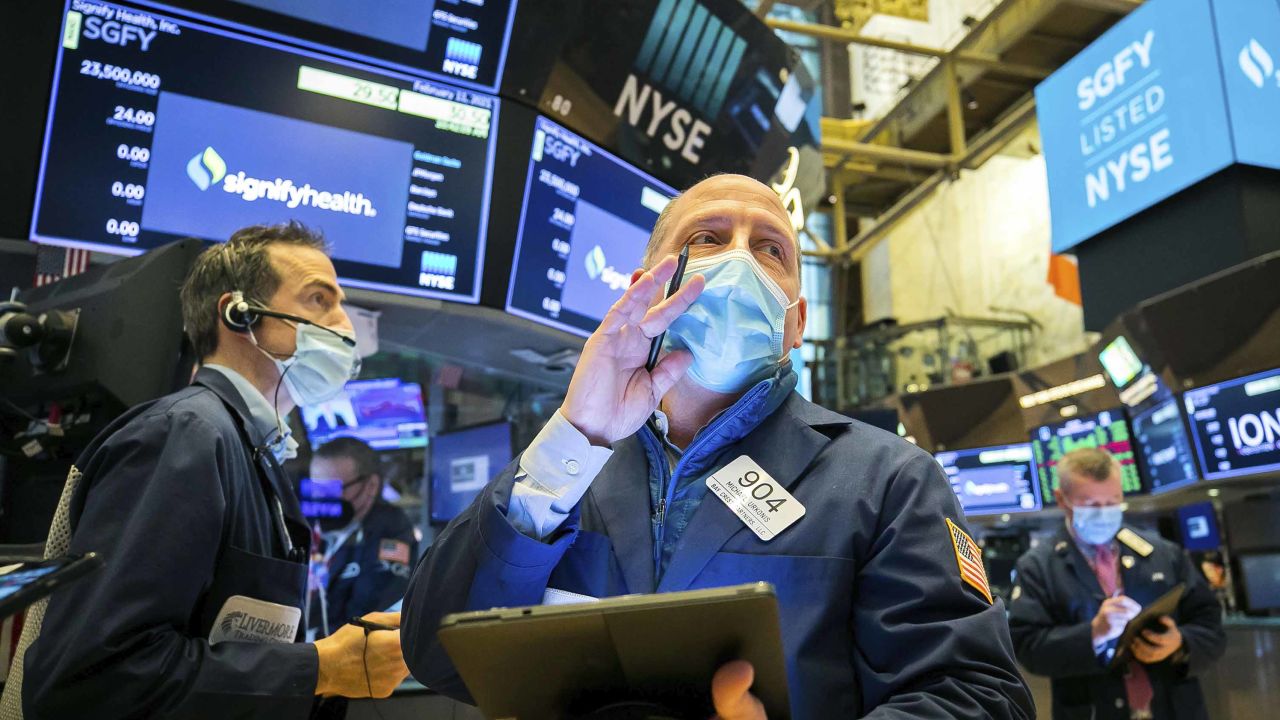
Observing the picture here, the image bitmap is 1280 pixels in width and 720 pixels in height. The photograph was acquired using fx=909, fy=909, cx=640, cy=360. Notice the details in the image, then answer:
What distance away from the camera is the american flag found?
3.12 meters

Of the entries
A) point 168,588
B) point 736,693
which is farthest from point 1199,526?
point 168,588

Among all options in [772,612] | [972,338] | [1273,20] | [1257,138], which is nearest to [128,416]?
[772,612]

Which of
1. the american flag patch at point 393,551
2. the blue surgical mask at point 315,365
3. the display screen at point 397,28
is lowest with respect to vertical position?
the american flag patch at point 393,551

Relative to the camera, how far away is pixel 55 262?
10.3ft

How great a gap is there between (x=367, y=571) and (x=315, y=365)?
2138 mm

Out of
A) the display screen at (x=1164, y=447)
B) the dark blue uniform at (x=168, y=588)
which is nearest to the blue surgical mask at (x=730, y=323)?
the dark blue uniform at (x=168, y=588)

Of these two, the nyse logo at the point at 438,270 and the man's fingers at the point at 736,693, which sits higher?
the nyse logo at the point at 438,270

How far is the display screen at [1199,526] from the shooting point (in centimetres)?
622

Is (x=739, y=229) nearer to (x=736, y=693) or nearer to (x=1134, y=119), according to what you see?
(x=736, y=693)

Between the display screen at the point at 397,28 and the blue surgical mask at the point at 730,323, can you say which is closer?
the blue surgical mask at the point at 730,323

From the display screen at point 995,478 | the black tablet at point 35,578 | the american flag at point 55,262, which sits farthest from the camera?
the display screen at point 995,478

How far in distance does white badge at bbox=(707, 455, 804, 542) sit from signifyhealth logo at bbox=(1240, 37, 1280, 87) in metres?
5.83

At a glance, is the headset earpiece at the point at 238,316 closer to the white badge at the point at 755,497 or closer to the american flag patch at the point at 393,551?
the white badge at the point at 755,497

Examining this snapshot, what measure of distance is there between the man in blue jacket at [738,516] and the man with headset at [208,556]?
1.61 feet
